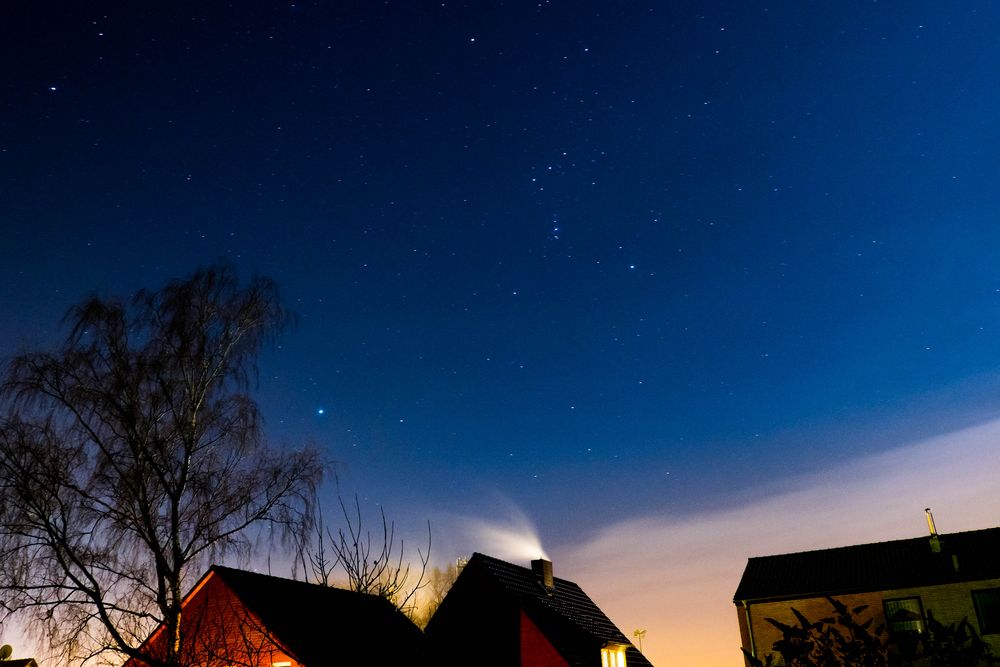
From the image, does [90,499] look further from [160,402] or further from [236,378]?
[236,378]

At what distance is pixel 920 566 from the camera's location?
33438 millimetres

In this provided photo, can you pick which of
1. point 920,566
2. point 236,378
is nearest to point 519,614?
point 236,378

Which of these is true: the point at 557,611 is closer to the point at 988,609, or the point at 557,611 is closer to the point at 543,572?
the point at 543,572

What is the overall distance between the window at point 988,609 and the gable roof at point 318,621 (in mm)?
24187

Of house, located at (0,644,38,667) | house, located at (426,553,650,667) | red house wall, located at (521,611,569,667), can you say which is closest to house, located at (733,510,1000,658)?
house, located at (426,553,650,667)

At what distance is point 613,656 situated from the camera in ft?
99.1

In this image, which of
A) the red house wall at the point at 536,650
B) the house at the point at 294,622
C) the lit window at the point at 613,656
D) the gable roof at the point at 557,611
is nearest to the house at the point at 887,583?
the lit window at the point at 613,656

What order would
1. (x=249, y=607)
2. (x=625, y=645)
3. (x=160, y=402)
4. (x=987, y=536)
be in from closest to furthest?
(x=160, y=402)
(x=249, y=607)
(x=625, y=645)
(x=987, y=536)

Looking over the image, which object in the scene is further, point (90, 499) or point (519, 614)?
point (519, 614)

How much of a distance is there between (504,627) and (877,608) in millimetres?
18422

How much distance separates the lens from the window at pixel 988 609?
99.7ft

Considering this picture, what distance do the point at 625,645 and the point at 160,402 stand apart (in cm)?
2326

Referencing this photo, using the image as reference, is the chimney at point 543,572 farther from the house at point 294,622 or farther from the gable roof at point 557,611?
the house at point 294,622

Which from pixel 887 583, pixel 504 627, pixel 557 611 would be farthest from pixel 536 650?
pixel 887 583
